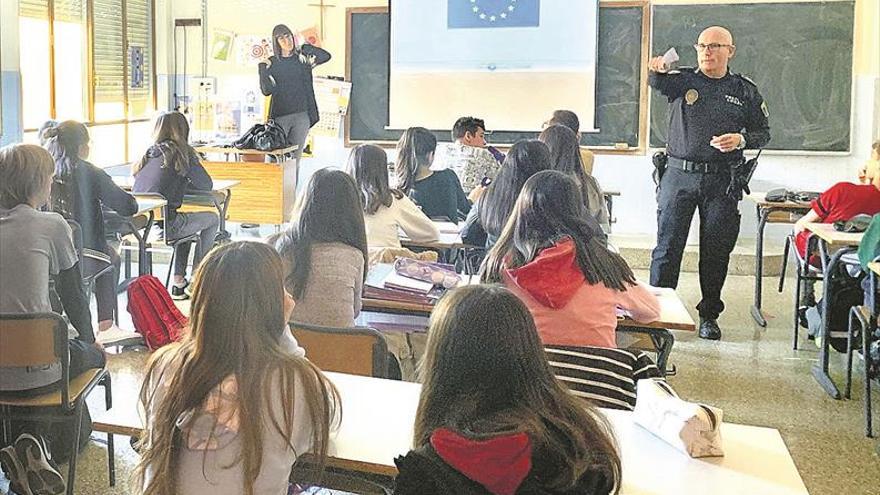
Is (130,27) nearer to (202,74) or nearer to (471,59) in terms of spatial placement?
(202,74)

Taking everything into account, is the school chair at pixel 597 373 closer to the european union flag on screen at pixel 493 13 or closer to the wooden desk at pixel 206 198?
the wooden desk at pixel 206 198

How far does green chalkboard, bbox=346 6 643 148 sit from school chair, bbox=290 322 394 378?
5453 millimetres

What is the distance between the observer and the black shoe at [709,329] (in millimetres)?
5141

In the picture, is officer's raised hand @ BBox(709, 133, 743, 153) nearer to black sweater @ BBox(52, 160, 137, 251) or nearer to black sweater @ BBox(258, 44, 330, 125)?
black sweater @ BBox(52, 160, 137, 251)

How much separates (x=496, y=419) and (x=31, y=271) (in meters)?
2.01

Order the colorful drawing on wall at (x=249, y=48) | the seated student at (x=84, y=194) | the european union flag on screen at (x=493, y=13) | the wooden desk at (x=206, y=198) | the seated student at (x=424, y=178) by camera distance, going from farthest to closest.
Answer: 1. the colorful drawing on wall at (x=249, y=48)
2. the european union flag on screen at (x=493, y=13)
3. the wooden desk at (x=206, y=198)
4. the seated student at (x=424, y=178)
5. the seated student at (x=84, y=194)

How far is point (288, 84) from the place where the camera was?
24.2 feet

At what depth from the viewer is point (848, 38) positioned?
698 cm

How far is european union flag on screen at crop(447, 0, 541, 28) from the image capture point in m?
7.60

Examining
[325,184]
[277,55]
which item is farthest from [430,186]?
[277,55]

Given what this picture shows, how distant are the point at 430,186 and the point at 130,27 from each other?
4245 mm

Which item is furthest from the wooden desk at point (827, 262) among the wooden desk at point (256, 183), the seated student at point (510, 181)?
the wooden desk at point (256, 183)

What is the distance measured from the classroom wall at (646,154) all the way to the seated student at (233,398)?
19.8 ft

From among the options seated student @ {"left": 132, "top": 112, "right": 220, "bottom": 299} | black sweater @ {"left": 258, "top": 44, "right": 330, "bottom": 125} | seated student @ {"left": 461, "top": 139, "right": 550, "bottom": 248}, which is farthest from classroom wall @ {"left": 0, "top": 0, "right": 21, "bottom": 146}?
seated student @ {"left": 461, "top": 139, "right": 550, "bottom": 248}
